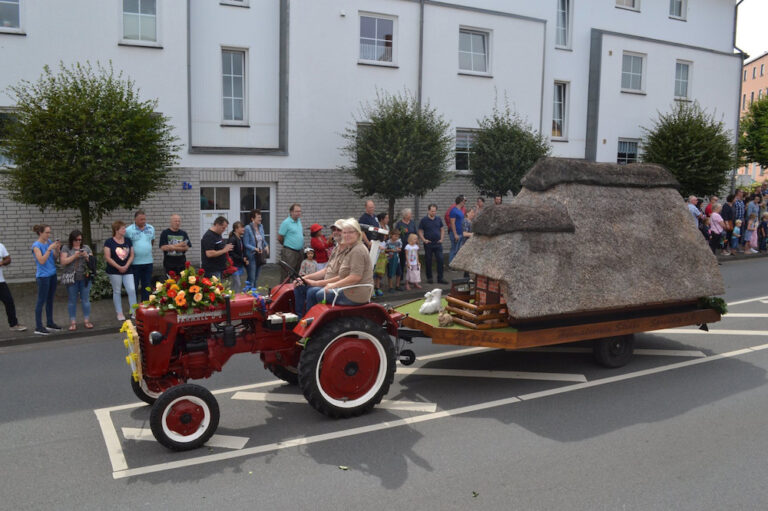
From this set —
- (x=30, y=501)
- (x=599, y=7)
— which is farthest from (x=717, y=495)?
(x=599, y=7)

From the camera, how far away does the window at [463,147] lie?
66.7 feet

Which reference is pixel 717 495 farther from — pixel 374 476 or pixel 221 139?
pixel 221 139

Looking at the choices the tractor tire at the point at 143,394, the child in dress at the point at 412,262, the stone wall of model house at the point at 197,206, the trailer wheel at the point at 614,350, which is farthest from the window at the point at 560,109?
the tractor tire at the point at 143,394

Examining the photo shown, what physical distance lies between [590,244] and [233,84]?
12.0 m

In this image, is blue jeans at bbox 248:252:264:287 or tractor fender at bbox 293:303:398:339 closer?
tractor fender at bbox 293:303:398:339

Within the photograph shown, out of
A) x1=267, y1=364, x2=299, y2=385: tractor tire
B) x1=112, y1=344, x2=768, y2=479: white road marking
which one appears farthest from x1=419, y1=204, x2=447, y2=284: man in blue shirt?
x1=267, y1=364, x2=299, y2=385: tractor tire

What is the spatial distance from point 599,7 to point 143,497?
23050mm

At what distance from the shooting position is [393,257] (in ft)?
45.6

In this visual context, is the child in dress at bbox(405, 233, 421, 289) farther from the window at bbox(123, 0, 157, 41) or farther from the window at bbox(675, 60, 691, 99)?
the window at bbox(675, 60, 691, 99)

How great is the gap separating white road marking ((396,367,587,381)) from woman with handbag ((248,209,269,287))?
17.5 ft

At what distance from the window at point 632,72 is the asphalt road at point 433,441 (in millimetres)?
17421

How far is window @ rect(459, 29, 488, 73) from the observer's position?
66.5 ft

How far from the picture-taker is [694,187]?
68.5 ft

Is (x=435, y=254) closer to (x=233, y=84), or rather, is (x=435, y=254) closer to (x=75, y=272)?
(x=233, y=84)
